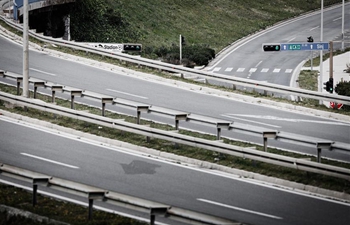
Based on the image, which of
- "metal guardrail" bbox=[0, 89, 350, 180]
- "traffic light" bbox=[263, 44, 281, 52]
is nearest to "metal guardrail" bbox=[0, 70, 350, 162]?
"metal guardrail" bbox=[0, 89, 350, 180]

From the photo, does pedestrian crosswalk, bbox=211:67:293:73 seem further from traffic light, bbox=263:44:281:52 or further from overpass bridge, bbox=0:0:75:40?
traffic light, bbox=263:44:281:52

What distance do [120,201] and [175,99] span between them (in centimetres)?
1429

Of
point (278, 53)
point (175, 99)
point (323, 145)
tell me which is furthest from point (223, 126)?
point (278, 53)

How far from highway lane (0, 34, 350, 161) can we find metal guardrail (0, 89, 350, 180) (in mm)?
2772

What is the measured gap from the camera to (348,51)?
74.7 metres

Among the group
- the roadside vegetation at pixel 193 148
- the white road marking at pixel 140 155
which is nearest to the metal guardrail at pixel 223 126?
the roadside vegetation at pixel 193 148

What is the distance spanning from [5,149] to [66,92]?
815 cm

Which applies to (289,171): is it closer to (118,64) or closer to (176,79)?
(176,79)

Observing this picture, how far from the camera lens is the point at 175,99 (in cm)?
3209

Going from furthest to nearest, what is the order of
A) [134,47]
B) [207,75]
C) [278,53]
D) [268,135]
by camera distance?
[278,53], [134,47], [207,75], [268,135]

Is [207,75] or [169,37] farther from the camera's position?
[169,37]

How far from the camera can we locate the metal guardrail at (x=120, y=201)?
56.0 ft

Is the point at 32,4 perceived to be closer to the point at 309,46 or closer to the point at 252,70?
the point at 309,46

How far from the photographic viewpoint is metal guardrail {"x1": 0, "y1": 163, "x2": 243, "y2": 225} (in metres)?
17.1
